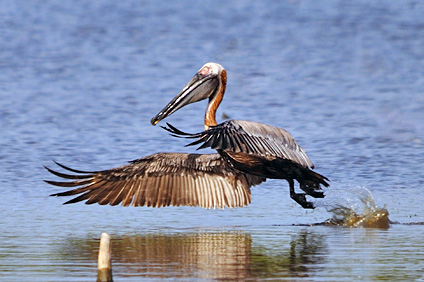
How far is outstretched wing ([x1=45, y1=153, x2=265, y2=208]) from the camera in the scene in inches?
348

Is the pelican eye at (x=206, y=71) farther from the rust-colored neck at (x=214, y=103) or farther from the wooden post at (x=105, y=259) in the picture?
the wooden post at (x=105, y=259)

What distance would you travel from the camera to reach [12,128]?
13.5m

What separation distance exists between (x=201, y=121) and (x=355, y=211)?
14.7ft

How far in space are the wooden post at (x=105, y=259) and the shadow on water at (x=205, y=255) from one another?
0.67 metres

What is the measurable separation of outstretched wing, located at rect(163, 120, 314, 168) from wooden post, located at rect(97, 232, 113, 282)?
1691 millimetres

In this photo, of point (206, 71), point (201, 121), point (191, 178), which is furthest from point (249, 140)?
point (201, 121)

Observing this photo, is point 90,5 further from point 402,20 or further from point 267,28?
point 402,20

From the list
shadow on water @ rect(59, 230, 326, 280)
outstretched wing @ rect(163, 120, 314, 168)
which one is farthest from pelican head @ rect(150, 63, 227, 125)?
shadow on water @ rect(59, 230, 326, 280)

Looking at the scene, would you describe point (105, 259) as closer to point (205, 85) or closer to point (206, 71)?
point (205, 85)

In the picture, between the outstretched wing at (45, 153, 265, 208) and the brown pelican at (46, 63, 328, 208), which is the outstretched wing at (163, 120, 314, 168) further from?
the outstretched wing at (45, 153, 265, 208)

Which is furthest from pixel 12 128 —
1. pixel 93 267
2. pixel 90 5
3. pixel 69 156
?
pixel 90 5

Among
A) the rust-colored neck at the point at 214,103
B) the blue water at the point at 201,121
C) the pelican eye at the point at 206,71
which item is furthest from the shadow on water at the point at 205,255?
the pelican eye at the point at 206,71

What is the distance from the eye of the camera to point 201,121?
13.4 meters

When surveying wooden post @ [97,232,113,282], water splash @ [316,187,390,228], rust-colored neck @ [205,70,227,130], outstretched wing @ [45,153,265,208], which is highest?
rust-colored neck @ [205,70,227,130]
